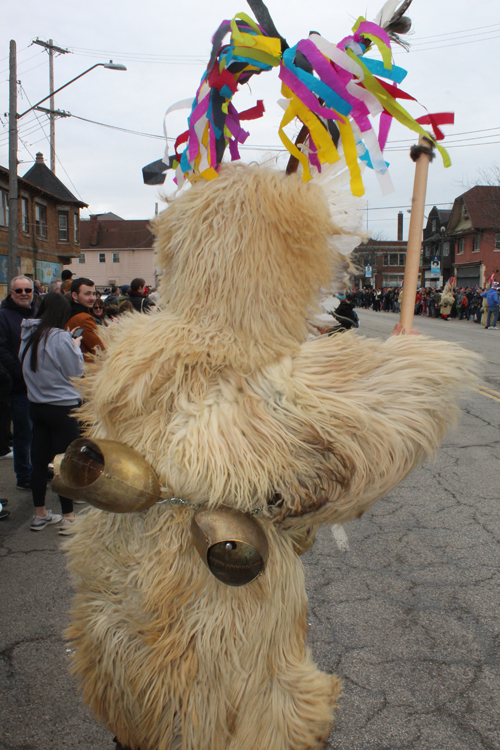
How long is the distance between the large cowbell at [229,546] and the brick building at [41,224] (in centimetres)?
2465

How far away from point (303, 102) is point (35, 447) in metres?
3.43

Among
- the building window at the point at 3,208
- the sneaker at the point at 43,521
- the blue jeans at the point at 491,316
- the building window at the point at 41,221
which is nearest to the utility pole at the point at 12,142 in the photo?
the sneaker at the point at 43,521

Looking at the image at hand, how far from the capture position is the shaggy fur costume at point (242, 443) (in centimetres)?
133

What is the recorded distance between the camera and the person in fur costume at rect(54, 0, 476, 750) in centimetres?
132

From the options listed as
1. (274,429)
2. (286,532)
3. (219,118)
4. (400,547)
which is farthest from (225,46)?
(400,547)

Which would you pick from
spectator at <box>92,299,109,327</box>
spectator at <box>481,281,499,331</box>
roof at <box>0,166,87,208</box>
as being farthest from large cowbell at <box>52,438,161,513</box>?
roof at <box>0,166,87,208</box>

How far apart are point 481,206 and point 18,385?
30363 millimetres

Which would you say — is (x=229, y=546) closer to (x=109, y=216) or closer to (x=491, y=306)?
(x=491, y=306)

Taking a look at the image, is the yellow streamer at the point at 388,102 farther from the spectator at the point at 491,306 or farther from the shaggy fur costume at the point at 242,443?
the spectator at the point at 491,306

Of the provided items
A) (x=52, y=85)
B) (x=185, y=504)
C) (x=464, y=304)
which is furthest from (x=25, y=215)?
(x=185, y=504)

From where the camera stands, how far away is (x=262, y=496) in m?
1.31

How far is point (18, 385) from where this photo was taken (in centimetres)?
493

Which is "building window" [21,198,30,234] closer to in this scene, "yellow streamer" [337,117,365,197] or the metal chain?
"yellow streamer" [337,117,365,197]

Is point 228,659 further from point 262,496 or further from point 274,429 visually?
point 274,429
